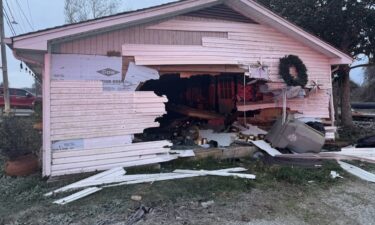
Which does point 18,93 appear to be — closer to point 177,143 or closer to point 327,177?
point 177,143

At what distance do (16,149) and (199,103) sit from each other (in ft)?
27.6

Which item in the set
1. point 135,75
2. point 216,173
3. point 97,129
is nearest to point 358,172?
point 216,173

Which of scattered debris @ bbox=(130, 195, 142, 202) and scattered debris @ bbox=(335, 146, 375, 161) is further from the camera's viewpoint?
scattered debris @ bbox=(335, 146, 375, 161)

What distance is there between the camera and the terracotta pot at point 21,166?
26.7 ft

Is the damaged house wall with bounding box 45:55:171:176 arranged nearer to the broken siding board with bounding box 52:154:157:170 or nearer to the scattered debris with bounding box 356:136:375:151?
the broken siding board with bounding box 52:154:157:170

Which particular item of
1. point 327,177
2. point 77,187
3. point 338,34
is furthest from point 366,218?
point 338,34

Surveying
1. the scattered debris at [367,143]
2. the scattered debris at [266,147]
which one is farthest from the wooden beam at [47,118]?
the scattered debris at [367,143]

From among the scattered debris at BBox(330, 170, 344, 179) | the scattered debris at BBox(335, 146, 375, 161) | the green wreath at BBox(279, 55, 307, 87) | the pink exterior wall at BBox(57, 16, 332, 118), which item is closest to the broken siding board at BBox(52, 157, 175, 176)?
the pink exterior wall at BBox(57, 16, 332, 118)

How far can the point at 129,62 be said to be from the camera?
850 centimetres

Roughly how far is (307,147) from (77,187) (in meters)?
6.51

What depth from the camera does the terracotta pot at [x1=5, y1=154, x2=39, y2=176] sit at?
8148 mm

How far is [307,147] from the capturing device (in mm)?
→ 10266

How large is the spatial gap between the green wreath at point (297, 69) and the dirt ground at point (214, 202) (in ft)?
11.6

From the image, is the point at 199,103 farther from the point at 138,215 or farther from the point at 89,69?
the point at 138,215
